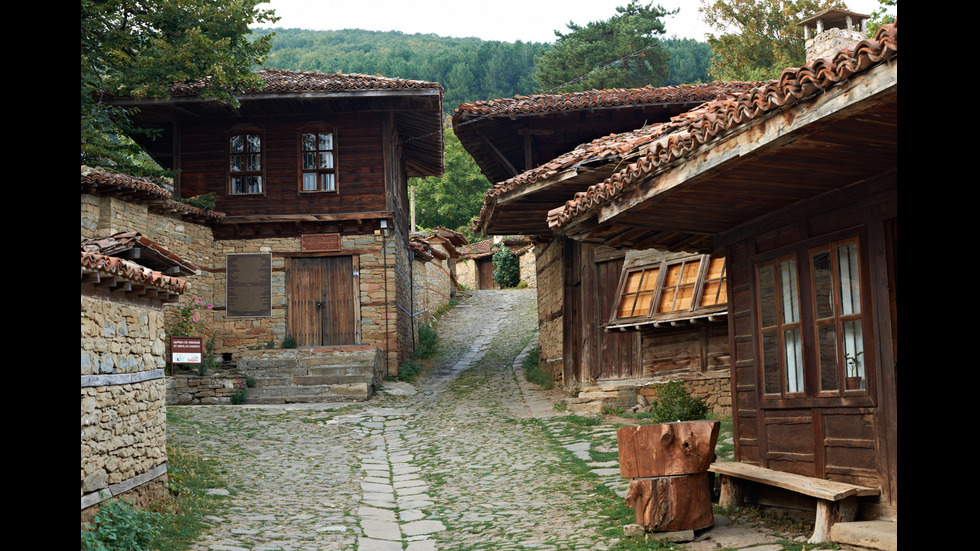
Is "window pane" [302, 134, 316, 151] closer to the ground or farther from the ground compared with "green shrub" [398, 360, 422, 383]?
farther from the ground

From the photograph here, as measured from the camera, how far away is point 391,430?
1255 centimetres

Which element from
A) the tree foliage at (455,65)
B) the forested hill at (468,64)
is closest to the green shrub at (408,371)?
the forested hill at (468,64)

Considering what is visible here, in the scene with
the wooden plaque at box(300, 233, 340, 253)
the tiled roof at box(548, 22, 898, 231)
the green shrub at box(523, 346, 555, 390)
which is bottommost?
the green shrub at box(523, 346, 555, 390)

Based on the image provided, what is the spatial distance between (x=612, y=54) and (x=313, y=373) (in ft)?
89.6

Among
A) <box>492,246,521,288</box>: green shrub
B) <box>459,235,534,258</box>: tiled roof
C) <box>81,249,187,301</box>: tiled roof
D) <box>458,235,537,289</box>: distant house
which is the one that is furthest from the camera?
<box>458,235,537,289</box>: distant house

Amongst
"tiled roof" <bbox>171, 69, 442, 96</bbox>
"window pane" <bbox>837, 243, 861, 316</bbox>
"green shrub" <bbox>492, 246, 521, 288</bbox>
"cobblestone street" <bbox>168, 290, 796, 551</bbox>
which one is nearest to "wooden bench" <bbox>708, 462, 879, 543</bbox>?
"cobblestone street" <bbox>168, 290, 796, 551</bbox>

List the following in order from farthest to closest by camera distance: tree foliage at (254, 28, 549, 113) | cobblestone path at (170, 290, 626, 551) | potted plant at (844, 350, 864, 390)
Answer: tree foliage at (254, 28, 549, 113) < cobblestone path at (170, 290, 626, 551) < potted plant at (844, 350, 864, 390)

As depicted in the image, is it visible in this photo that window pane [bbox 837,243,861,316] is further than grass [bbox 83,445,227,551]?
No

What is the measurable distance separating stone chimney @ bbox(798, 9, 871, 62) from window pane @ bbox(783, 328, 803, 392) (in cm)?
556

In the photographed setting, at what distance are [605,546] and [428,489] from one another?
3241 millimetres

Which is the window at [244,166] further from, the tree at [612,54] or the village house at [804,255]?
the tree at [612,54]

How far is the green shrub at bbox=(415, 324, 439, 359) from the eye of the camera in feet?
66.9

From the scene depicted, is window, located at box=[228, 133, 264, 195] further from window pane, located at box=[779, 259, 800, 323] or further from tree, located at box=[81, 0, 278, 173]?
window pane, located at box=[779, 259, 800, 323]

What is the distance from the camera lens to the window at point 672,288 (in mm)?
10758
